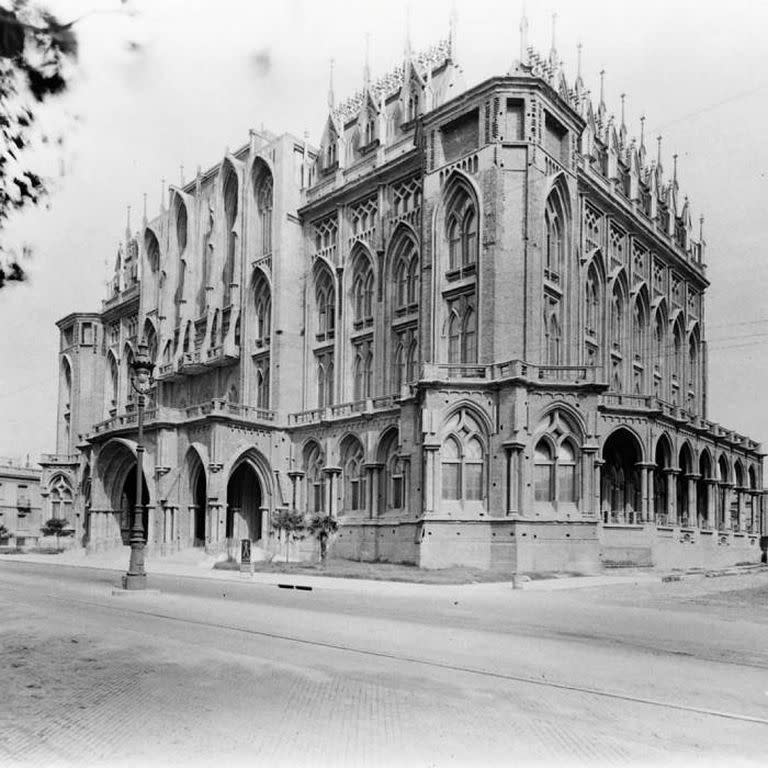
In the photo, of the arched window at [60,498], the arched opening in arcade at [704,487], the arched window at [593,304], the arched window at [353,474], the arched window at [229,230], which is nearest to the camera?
the arched window at [353,474]

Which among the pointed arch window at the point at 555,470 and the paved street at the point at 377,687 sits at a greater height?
the pointed arch window at the point at 555,470

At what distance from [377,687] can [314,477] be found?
119 feet

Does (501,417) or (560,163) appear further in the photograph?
(560,163)

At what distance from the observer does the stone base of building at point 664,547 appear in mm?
37031

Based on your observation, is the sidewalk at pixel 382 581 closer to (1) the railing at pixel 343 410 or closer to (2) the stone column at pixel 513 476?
(2) the stone column at pixel 513 476

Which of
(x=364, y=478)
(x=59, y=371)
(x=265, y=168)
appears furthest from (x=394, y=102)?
(x=59, y=371)

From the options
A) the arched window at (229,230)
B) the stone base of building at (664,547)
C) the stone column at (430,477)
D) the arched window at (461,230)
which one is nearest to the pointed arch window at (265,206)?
the arched window at (229,230)

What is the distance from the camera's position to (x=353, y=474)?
4322 cm

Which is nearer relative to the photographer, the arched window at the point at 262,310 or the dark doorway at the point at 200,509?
the dark doorway at the point at 200,509

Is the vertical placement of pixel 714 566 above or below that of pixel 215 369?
below

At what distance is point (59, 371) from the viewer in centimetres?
7394

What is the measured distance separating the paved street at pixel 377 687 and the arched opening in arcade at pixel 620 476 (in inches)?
898

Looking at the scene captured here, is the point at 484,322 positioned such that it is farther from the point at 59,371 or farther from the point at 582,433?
the point at 59,371

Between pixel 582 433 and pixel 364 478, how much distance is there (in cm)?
1201
